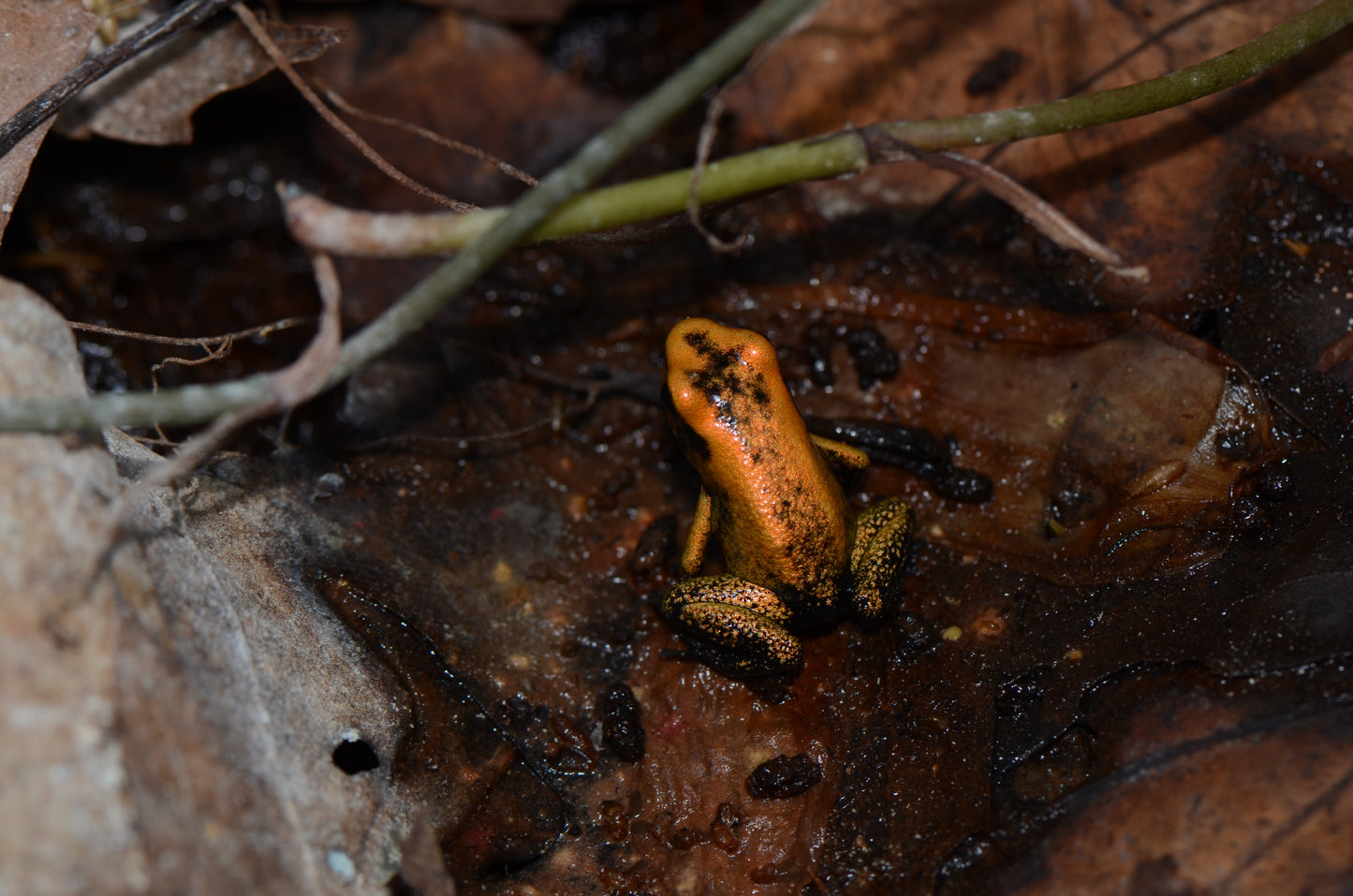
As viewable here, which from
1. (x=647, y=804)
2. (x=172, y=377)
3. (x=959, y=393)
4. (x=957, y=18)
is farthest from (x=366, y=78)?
(x=647, y=804)

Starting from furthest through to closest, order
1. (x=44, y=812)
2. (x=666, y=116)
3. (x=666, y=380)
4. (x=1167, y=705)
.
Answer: (x=666, y=380), (x=1167, y=705), (x=666, y=116), (x=44, y=812)

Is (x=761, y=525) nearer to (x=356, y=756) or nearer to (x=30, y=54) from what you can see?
(x=356, y=756)

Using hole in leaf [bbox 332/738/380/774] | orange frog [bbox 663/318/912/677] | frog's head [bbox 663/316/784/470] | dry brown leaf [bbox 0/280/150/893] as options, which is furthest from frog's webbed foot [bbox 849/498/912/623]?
dry brown leaf [bbox 0/280/150/893]

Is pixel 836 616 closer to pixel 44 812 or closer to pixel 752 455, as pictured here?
pixel 752 455

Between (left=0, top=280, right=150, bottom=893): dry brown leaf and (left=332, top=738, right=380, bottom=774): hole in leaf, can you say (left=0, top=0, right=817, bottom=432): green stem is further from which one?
(left=332, top=738, right=380, bottom=774): hole in leaf

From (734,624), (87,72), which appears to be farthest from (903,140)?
(87,72)

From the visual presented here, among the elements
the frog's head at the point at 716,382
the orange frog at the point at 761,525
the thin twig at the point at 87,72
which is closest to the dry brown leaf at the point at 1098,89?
the frog's head at the point at 716,382

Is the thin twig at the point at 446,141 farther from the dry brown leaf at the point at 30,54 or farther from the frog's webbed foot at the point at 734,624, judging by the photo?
the frog's webbed foot at the point at 734,624

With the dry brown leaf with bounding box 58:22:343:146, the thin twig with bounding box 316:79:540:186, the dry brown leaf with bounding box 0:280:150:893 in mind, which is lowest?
the dry brown leaf with bounding box 0:280:150:893
